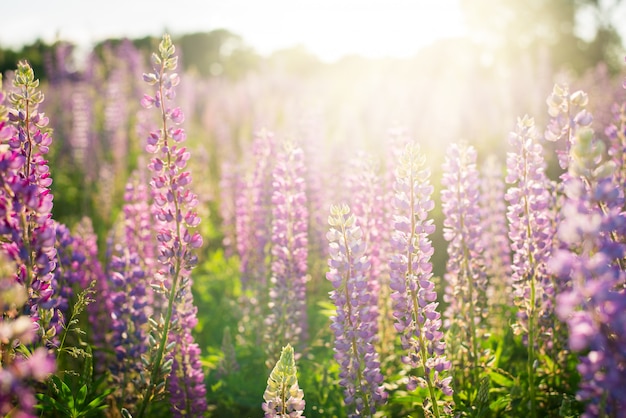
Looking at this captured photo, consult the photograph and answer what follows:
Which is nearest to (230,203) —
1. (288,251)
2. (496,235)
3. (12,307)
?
(288,251)

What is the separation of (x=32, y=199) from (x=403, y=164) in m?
1.64

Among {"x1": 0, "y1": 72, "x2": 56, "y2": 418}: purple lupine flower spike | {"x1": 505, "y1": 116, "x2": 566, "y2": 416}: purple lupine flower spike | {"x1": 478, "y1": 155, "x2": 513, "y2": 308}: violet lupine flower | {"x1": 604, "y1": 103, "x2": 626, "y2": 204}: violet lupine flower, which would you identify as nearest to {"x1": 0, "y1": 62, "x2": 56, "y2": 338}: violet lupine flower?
{"x1": 0, "y1": 72, "x2": 56, "y2": 418}: purple lupine flower spike

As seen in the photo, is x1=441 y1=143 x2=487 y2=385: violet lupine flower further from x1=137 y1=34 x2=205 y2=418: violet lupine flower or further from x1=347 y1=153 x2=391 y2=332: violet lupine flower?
x1=137 y1=34 x2=205 y2=418: violet lupine flower

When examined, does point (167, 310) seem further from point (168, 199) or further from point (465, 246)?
point (465, 246)

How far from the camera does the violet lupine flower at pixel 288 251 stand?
3666mm

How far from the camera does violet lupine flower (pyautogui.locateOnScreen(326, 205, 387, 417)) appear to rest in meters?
2.61

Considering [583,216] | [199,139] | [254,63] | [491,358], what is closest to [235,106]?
[199,139]

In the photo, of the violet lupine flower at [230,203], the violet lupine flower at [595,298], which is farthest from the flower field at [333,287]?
the violet lupine flower at [230,203]

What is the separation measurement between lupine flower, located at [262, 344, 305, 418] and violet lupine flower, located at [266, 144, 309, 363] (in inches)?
52.3

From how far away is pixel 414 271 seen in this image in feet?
8.75

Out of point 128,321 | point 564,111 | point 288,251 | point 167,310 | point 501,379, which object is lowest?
point 501,379

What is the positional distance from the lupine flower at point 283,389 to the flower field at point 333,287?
0.4 inches

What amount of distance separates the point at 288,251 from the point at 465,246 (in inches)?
47.1

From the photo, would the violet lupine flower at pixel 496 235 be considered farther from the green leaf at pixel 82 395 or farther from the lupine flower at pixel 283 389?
the green leaf at pixel 82 395
